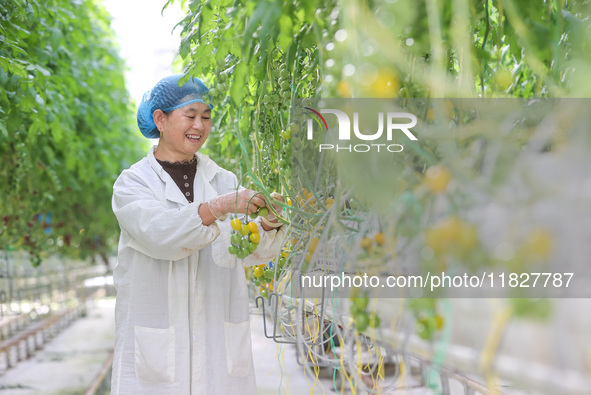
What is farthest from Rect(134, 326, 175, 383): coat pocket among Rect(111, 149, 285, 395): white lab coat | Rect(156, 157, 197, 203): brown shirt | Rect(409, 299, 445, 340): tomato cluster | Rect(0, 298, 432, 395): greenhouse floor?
Rect(0, 298, 432, 395): greenhouse floor

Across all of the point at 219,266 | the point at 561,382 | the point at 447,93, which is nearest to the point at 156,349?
the point at 219,266

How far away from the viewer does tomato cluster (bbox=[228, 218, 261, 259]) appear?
1.25m

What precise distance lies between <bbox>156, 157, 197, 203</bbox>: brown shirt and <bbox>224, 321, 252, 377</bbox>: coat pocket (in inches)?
16.3

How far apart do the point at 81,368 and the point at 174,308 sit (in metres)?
4.53

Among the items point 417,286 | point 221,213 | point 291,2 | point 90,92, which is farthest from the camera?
point 90,92

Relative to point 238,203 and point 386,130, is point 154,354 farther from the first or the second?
point 386,130

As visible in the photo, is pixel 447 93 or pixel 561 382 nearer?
pixel 561 382

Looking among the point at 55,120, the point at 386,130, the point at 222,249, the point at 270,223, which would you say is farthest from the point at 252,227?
the point at 55,120

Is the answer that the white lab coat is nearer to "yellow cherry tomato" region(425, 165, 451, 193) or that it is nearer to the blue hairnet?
the blue hairnet

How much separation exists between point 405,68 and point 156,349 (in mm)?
1240

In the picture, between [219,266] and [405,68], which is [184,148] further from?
[405,68]

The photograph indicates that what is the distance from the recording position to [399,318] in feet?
2.10

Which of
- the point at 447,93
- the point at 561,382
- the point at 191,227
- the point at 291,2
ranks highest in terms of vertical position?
the point at 291,2

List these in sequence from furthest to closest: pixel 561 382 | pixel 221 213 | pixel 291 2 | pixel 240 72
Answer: pixel 221 213, pixel 240 72, pixel 291 2, pixel 561 382
